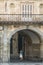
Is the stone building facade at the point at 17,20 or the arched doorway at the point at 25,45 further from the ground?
the stone building facade at the point at 17,20

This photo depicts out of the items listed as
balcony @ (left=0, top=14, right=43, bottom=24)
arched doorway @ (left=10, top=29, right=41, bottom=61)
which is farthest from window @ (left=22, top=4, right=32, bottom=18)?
arched doorway @ (left=10, top=29, right=41, bottom=61)

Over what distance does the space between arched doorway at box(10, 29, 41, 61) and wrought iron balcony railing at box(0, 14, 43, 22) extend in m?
3.32

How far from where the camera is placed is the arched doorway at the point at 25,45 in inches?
1449

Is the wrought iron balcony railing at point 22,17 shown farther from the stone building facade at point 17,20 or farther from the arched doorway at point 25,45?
the arched doorway at point 25,45

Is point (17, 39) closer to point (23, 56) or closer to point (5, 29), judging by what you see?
point (23, 56)

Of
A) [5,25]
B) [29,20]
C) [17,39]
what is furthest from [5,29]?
[17,39]

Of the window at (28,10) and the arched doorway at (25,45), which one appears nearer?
the window at (28,10)

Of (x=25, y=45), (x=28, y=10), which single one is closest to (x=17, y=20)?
(x=28, y=10)

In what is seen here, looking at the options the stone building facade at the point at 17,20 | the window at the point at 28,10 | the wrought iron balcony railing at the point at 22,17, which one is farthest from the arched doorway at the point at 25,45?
the window at the point at 28,10

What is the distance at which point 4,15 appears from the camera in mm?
33219

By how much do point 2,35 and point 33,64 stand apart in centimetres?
462

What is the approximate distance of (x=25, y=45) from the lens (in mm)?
39938

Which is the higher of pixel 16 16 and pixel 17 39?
pixel 16 16

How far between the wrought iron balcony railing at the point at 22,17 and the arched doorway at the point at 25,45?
10.9ft
